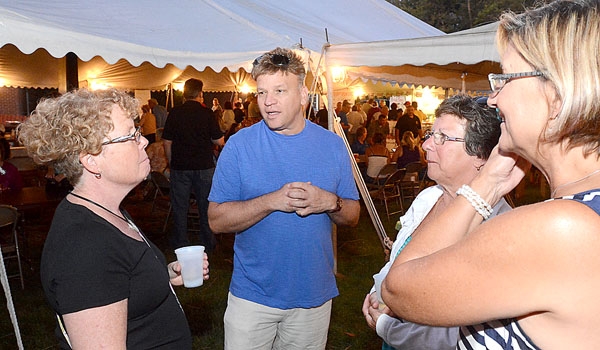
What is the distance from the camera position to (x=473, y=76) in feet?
26.2

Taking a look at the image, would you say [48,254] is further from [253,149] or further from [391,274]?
[253,149]

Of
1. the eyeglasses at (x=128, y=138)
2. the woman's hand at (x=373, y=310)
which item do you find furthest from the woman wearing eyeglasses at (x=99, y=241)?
the woman's hand at (x=373, y=310)

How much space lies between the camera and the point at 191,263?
7.17ft

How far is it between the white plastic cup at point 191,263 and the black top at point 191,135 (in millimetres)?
4409

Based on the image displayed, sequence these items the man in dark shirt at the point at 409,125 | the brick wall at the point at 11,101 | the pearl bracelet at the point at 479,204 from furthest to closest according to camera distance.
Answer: the brick wall at the point at 11,101, the man in dark shirt at the point at 409,125, the pearl bracelet at the point at 479,204

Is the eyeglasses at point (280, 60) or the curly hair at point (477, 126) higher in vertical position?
the eyeglasses at point (280, 60)

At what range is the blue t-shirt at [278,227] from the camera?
2.60m

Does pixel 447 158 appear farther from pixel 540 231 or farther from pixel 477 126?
pixel 540 231

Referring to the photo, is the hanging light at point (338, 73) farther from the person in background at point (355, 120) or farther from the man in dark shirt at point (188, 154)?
the person in background at point (355, 120)

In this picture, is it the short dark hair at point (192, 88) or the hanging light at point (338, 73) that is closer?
the hanging light at point (338, 73)

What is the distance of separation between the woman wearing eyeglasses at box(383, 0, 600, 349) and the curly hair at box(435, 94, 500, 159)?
0.86m

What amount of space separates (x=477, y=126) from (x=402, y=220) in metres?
0.61

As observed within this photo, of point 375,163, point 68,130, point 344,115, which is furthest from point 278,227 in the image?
point 344,115

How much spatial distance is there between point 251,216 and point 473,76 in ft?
20.9
